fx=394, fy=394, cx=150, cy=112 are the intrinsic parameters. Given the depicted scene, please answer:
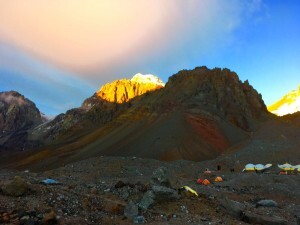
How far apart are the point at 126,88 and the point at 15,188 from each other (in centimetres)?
16864

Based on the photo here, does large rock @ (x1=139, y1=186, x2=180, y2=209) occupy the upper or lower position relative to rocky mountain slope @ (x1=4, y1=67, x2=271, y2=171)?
lower

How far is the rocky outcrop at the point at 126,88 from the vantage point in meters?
178

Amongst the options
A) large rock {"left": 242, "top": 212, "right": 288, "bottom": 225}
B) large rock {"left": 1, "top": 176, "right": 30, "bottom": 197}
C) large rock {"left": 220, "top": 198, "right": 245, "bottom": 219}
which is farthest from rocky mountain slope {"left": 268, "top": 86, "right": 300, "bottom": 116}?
large rock {"left": 1, "top": 176, "right": 30, "bottom": 197}

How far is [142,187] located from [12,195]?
6.15 m

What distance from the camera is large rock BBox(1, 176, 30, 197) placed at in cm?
1362

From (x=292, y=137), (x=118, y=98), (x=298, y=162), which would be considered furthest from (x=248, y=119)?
(x=118, y=98)

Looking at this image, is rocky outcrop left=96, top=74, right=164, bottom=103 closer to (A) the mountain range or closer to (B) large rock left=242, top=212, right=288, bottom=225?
(A) the mountain range

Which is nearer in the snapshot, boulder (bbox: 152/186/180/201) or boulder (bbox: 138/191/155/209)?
boulder (bbox: 138/191/155/209)

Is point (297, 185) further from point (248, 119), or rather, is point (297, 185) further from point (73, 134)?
point (73, 134)

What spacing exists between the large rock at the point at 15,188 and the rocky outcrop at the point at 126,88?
159520mm

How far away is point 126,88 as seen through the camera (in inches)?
7156

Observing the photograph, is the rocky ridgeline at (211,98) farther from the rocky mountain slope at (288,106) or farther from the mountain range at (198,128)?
the rocky mountain slope at (288,106)

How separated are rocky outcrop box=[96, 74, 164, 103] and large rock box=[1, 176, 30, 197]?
523 feet

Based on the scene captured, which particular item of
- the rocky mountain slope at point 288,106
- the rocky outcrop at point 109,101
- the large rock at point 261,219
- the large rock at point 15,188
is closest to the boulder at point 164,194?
the large rock at point 261,219
